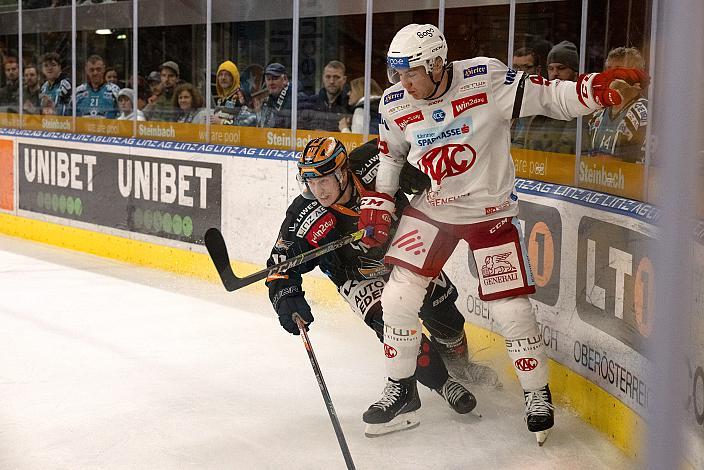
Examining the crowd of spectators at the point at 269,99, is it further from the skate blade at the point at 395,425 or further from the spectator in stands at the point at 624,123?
the skate blade at the point at 395,425

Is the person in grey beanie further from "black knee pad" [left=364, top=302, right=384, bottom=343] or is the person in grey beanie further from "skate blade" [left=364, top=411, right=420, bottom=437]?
"skate blade" [left=364, top=411, right=420, bottom=437]

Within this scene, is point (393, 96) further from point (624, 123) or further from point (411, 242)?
point (624, 123)

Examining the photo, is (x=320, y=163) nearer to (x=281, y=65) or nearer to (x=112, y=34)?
(x=281, y=65)

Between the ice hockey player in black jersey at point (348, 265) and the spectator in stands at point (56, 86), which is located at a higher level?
the spectator in stands at point (56, 86)

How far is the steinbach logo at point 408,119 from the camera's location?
9.62 ft

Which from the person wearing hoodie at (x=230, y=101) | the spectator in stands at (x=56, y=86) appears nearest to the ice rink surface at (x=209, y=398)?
the person wearing hoodie at (x=230, y=101)

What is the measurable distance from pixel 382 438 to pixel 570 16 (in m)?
1.84

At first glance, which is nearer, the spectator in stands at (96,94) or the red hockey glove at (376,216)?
the red hockey glove at (376,216)

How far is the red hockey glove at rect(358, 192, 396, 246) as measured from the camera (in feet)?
9.82

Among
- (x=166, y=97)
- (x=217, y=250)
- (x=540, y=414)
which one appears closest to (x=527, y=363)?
(x=540, y=414)

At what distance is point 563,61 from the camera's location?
3768 millimetres

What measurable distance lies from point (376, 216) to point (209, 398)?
102 cm

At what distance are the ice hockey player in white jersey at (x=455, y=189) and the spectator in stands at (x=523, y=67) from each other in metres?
1.14

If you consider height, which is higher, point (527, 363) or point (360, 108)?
point (360, 108)
